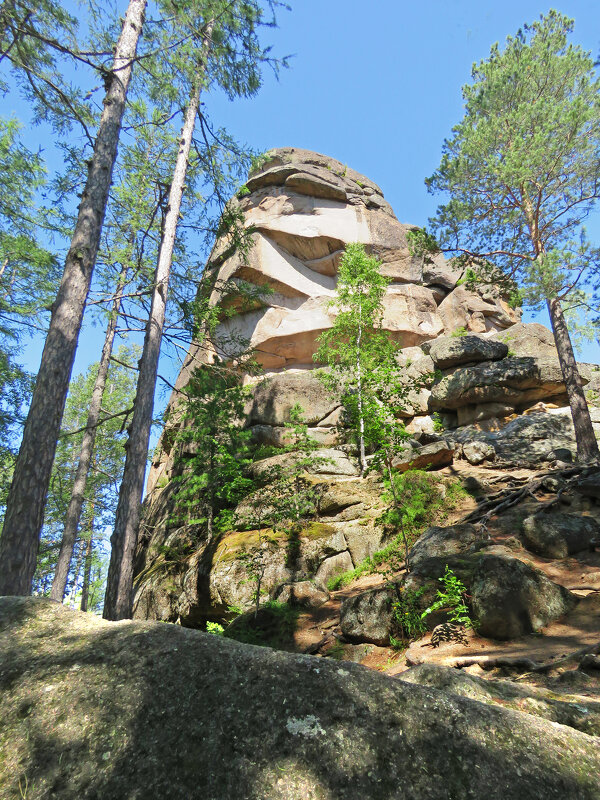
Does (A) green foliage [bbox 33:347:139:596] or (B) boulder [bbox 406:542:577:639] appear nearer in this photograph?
(B) boulder [bbox 406:542:577:639]

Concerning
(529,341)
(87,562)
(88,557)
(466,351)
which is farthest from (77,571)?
(529,341)

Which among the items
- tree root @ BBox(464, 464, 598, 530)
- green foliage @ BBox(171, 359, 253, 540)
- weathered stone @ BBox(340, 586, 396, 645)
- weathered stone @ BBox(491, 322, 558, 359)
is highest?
weathered stone @ BBox(491, 322, 558, 359)

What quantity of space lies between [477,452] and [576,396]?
3009 millimetres

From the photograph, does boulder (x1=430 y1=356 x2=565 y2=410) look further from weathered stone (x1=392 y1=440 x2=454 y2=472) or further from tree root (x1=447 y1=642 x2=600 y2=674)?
tree root (x1=447 y1=642 x2=600 y2=674)

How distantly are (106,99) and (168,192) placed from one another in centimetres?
454

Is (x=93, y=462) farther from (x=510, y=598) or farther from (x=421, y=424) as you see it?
(x=510, y=598)

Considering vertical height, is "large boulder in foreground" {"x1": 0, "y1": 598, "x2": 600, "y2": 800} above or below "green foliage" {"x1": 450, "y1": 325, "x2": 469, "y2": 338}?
below

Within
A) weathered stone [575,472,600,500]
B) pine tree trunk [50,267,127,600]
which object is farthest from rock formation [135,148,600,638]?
weathered stone [575,472,600,500]

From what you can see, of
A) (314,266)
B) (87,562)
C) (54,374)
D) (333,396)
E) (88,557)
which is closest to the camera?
(54,374)

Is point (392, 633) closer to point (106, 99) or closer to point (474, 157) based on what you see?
point (106, 99)

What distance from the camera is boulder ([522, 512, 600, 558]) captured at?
23.2 feet

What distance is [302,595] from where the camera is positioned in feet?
27.0

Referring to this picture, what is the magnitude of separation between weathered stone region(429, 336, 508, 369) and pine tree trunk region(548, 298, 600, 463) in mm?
4712

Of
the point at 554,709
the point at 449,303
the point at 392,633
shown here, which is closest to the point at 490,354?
the point at 449,303
